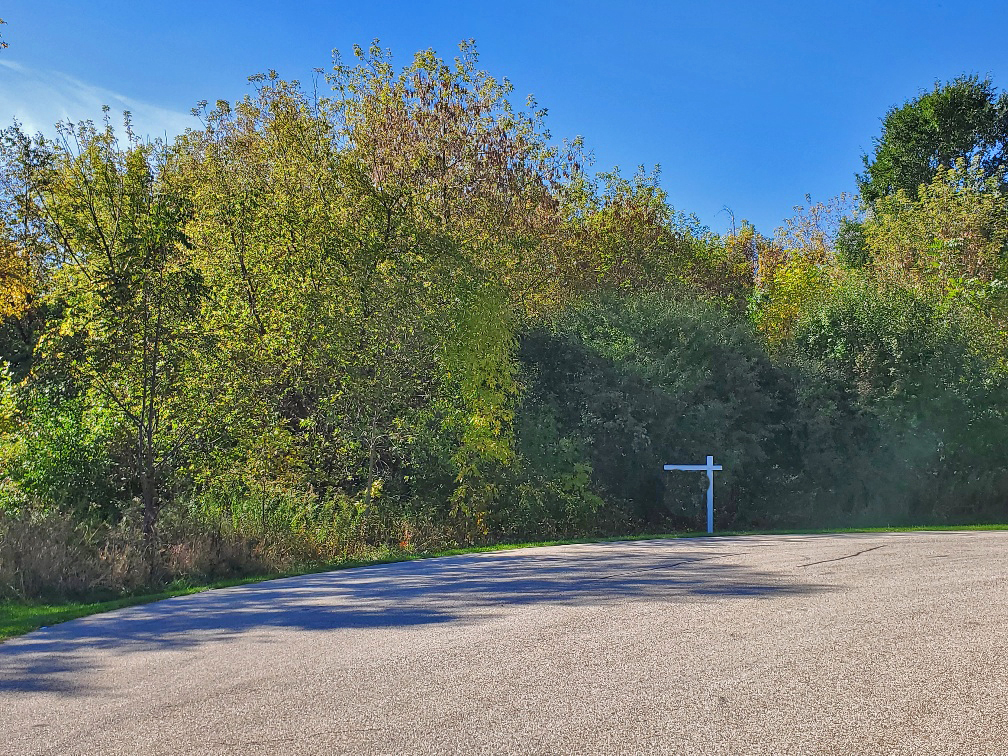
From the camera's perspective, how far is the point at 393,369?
738 inches

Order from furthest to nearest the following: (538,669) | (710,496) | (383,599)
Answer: (710,496)
(383,599)
(538,669)

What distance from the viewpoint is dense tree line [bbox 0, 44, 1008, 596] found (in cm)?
1411

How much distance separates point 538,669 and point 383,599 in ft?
12.3

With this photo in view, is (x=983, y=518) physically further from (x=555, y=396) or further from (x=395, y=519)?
(x=395, y=519)

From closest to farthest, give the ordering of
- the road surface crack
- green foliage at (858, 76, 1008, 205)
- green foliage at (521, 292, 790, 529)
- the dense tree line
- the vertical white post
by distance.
→ the road surface crack < the dense tree line < the vertical white post < green foliage at (521, 292, 790, 529) < green foliage at (858, 76, 1008, 205)

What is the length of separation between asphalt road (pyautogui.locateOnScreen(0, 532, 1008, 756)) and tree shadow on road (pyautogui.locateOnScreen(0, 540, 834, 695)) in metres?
0.05

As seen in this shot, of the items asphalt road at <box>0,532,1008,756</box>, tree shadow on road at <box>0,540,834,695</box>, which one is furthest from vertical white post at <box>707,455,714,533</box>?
asphalt road at <box>0,532,1008,756</box>

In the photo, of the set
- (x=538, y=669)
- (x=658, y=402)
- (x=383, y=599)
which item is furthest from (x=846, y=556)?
(x=658, y=402)

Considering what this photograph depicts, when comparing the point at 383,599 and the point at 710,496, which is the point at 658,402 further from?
the point at 383,599

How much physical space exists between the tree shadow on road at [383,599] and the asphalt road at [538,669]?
0.05 m

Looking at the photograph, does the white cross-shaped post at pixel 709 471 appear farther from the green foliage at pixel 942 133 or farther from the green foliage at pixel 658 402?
the green foliage at pixel 942 133

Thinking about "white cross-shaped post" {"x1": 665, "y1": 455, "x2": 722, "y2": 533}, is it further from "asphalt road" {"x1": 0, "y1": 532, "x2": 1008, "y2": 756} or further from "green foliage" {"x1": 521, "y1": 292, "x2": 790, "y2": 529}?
"asphalt road" {"x1": 0, "y1": 532, "x2": 1008, "y2": 756}

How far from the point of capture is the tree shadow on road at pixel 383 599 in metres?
7.89

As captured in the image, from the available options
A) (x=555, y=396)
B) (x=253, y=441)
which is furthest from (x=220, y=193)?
(x=555, y=396)
